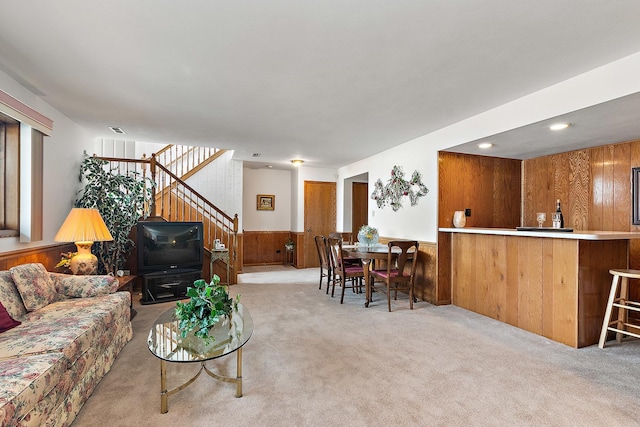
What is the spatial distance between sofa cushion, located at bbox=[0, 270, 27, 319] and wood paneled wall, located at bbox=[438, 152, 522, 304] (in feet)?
13.9

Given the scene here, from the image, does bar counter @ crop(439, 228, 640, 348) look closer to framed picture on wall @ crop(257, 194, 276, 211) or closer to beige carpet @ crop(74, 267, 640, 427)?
beige carpet @ crop(74, 267, 640, 427)

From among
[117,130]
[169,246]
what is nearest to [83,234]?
[169,246]

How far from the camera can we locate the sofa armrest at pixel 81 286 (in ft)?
8.54

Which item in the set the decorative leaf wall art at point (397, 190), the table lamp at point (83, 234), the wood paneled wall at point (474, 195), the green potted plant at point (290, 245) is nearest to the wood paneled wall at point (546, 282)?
the wood paneled wall at point (474, 195)

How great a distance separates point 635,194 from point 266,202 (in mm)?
6260

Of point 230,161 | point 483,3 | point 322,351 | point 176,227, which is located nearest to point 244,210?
point 230,161

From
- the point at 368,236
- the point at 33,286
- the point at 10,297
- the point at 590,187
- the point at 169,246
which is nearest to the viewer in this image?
the point at 10,297

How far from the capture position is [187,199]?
18.6 ft

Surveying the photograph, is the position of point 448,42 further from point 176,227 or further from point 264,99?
point 176,227

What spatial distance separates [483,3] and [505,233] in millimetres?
2379

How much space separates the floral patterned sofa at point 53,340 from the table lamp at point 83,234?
37 cm

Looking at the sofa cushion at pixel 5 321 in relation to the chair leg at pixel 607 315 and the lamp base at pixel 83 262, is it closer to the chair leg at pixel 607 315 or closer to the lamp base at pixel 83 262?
the lamp base at pixel 83 262

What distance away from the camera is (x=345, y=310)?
377 cm

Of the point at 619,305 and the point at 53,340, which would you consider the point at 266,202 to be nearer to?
the point at 53,340
